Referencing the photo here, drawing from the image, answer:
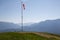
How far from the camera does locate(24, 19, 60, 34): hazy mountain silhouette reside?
15.9 ft

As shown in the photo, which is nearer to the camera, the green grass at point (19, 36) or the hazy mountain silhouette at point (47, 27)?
the green grass at point (19, 36)

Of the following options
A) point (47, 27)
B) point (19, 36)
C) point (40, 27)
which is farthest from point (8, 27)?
point (47, 27)

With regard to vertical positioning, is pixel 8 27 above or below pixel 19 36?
above

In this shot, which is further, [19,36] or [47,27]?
[47,27]

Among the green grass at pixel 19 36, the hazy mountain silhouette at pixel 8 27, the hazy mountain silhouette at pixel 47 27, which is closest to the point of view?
the green grass at pixel 19 36

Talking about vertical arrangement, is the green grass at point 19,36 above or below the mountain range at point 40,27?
below

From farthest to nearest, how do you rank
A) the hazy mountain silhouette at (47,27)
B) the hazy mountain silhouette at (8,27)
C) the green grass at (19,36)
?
the hazy mountain silhouette at (47,27), the hazy mountain silhouette at (8,27), the green grass at (19,36)

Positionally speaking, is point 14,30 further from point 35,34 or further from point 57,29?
point 57,29

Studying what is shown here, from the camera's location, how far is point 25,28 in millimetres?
4820

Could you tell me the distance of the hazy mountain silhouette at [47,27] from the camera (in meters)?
4.83

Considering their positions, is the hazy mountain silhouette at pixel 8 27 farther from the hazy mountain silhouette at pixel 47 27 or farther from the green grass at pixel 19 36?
the hazy mountain silhouette at pixel 47 27

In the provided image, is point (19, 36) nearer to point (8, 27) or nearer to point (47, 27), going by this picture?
point (8, 27)

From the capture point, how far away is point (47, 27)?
486 centimetres

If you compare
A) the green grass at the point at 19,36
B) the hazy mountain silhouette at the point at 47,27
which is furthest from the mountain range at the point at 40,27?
the green grass at the point at 19,36
